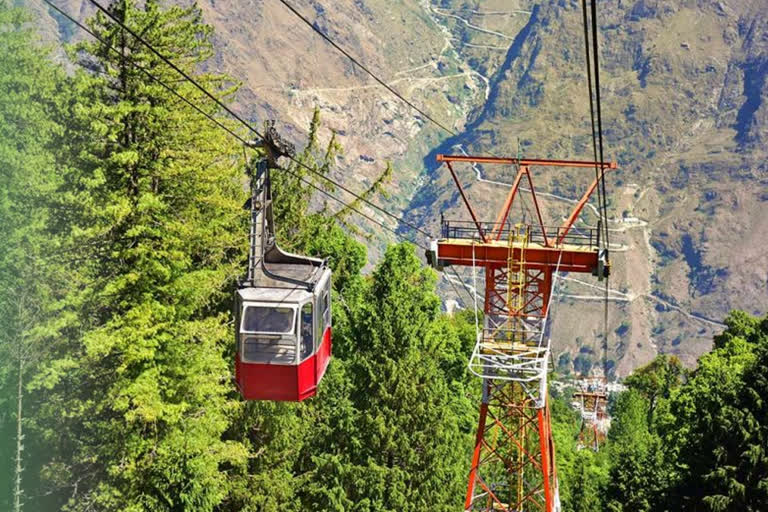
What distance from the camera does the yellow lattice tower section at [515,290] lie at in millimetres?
28359

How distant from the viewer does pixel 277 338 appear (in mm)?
18047

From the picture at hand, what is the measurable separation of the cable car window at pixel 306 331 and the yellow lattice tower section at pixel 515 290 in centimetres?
1100

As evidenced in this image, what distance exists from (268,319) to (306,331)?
77 cm

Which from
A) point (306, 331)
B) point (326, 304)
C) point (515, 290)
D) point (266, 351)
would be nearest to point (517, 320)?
point (515, 290)

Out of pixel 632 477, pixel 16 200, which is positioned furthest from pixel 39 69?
pixel 632 477

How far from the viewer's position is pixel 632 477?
32.9 meters

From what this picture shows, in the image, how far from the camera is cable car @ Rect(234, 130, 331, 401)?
58.9 ft

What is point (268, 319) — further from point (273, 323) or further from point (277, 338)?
point (277, 338)

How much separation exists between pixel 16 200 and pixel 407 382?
1270cm

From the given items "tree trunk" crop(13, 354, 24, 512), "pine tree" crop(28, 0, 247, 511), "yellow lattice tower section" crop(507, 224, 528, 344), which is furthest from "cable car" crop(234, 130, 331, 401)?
"tree trunk" crop(13, 354, 24, 512)

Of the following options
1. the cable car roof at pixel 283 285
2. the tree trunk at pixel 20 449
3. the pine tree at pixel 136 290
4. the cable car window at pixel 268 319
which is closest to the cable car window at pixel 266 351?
the cable car window at pixel 268 319

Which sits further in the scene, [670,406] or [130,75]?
[670,406]

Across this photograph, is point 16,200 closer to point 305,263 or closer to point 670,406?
point 305,263

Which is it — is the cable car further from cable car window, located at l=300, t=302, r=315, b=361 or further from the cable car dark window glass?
the cable car dark window glass
